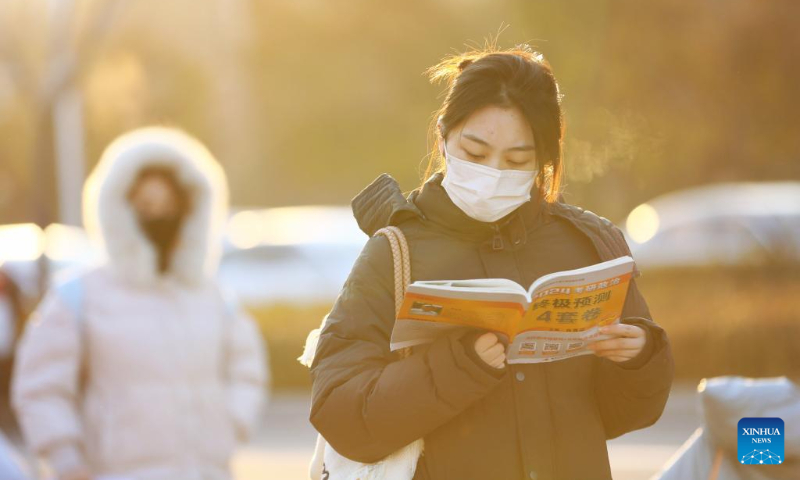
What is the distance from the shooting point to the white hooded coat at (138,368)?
4.52 meters

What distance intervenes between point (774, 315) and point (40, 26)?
8762 mm

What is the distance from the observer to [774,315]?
11.6 metres

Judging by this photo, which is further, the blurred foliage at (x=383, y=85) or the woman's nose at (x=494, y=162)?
the blurred foliage at (x=383, y=85)

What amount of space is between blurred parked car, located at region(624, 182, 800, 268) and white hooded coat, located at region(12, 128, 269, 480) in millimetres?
8183

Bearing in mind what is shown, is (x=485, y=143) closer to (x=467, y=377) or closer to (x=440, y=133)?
(x=440, y=133)

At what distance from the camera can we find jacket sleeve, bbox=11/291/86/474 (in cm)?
445

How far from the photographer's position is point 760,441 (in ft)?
10.4

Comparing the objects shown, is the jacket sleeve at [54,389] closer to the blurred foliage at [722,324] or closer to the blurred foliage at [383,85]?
the blurred foliage at [383,85]

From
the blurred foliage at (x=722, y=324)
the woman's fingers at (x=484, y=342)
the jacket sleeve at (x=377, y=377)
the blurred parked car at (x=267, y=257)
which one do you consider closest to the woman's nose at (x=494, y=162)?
the jacket sleeve at (x=377, y=377)

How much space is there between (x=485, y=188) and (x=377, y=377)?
0.43 m

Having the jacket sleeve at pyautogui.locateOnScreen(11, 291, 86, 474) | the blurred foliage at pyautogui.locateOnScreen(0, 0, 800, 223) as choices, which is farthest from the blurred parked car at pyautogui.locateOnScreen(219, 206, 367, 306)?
the jacket sleeve at pyautogui.locateOnScreen(11, 291, 86, 474)

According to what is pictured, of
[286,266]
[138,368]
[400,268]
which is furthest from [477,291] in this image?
[286,266]

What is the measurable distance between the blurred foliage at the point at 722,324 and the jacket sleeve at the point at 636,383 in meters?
9.00

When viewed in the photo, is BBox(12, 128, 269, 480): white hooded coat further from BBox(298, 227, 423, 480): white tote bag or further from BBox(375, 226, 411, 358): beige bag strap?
BBox(375, 226, 411, 358): beige bag strap
